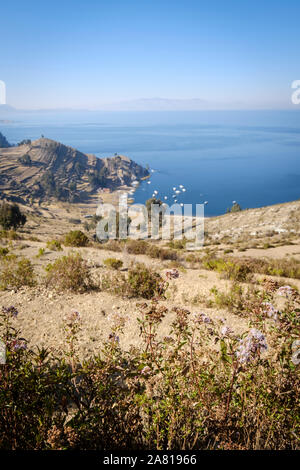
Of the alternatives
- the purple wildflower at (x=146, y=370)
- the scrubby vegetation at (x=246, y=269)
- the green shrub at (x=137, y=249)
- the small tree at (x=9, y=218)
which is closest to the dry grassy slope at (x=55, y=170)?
the small tree at (x=9, y=218)

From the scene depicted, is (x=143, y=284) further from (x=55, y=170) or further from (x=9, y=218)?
(x=55, y=170)

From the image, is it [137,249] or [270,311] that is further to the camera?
[137,249]

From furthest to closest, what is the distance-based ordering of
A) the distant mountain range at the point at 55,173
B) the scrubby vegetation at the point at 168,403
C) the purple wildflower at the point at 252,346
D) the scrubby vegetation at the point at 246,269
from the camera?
1. the distant mountain range at the point at 55,173
2. the scrubby vegetation at the point at 246,269
3. the scrubby vegetation at the point at 168,403
4. the purple wildflower at the point at 252,346

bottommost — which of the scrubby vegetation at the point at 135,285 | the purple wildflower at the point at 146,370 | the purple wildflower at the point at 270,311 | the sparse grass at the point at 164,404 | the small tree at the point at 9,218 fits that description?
the small tree at the point at 9,218

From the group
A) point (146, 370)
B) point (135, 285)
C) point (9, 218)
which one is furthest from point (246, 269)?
point (9, 218)

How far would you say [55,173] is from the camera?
115625mm

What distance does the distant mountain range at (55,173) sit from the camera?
305 ft

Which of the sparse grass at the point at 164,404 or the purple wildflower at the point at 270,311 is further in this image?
the purple wildflower at the point at 270,311

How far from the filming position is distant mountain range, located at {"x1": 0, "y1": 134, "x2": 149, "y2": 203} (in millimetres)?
93062

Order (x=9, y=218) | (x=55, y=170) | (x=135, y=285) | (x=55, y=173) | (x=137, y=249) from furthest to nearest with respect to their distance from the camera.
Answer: (x=55, y=170)
(x=55, y=173)
(x=9, y=218)
(x=137, y=249)
(x=135, y=285)

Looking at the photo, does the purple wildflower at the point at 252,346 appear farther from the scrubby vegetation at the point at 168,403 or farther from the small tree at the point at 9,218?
the small tree at the point at 9,218

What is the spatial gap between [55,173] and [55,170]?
3.45 metres
